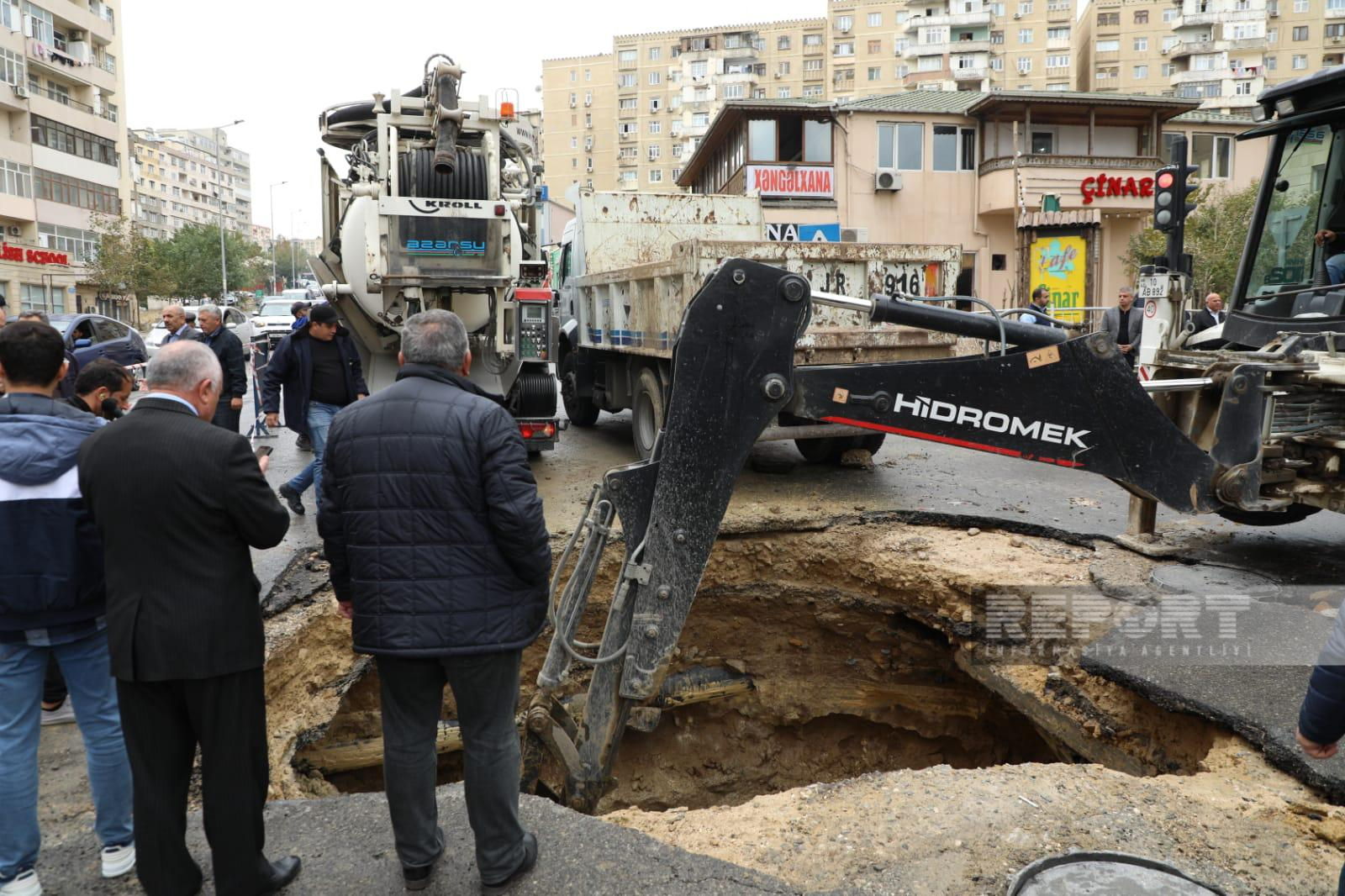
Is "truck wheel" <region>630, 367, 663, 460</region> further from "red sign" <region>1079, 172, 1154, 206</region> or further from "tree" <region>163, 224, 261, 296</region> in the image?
"tree" <region>163, 224, 261, 296</region>

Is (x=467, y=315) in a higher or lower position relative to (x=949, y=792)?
higher

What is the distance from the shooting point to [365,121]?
8602 mm

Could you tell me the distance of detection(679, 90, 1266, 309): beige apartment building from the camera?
27.5 m

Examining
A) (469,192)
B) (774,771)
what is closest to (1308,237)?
(774,771)

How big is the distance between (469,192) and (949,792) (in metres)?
6.56

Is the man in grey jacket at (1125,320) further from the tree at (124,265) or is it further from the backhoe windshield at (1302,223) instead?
the tree at (124,265)

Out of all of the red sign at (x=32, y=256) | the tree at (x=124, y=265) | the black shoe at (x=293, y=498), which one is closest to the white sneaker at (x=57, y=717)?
the black shoe at (x=293, y=498)

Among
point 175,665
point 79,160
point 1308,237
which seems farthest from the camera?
point 79,160

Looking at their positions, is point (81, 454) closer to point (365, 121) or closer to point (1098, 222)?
point (365, 121)

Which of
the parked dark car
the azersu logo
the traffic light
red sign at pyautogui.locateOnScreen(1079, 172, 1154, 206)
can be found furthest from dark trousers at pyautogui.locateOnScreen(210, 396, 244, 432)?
red sign at pyautogui.locateOnScreen(1079, 172, 1154, 206)

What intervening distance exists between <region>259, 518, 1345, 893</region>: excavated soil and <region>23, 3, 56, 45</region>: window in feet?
159

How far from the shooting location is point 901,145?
28.5m

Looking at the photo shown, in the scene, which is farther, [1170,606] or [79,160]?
[79,160]

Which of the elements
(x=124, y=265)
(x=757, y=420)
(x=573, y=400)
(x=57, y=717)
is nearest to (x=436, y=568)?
(x=757, y=420)
